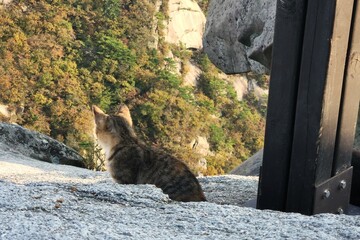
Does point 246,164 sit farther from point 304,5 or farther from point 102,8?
point 102,8

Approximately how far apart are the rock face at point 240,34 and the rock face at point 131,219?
12.9ft

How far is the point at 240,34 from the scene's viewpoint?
711 centimetres

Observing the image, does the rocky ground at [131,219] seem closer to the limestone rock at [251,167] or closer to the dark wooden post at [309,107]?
the dark wooden post at [309,107]

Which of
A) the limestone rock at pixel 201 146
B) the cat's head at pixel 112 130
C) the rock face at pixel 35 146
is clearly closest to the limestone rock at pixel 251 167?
the cat's head at pixel 112 130

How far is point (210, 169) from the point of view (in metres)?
29.0

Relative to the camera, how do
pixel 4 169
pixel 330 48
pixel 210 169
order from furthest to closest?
pixel 210 169
pixel 4 169
pixel 330 48

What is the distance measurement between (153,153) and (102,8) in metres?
30.9

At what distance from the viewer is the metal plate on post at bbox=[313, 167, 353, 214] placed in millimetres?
3255

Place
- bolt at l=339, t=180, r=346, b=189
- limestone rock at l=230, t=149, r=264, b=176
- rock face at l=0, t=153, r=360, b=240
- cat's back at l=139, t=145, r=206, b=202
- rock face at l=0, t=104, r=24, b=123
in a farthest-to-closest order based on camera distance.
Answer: rock face at l=0, t=104, r=24, b=123 → limestone rock at l=230, t=149, r=264, b=176 → cat's back at l=139, t=145, r=206, b=202 → bolt at l=339, t=180, r=346, b=189 → rock face at l=0, t=153, r=360, b=240

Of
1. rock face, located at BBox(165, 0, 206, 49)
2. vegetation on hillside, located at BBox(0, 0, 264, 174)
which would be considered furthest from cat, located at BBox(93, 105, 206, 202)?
rock face, located at BBox(165, 0, 206, 49)

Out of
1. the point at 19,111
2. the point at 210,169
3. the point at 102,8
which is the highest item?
the point at 102,8

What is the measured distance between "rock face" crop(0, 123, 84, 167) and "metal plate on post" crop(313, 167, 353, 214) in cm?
642

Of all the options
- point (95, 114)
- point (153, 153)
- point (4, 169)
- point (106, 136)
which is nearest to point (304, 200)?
point (153, 153)

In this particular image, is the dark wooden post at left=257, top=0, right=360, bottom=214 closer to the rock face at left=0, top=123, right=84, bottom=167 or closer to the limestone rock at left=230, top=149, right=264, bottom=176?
the limestone rock at left=230, top=149, right=264, bottom=176
